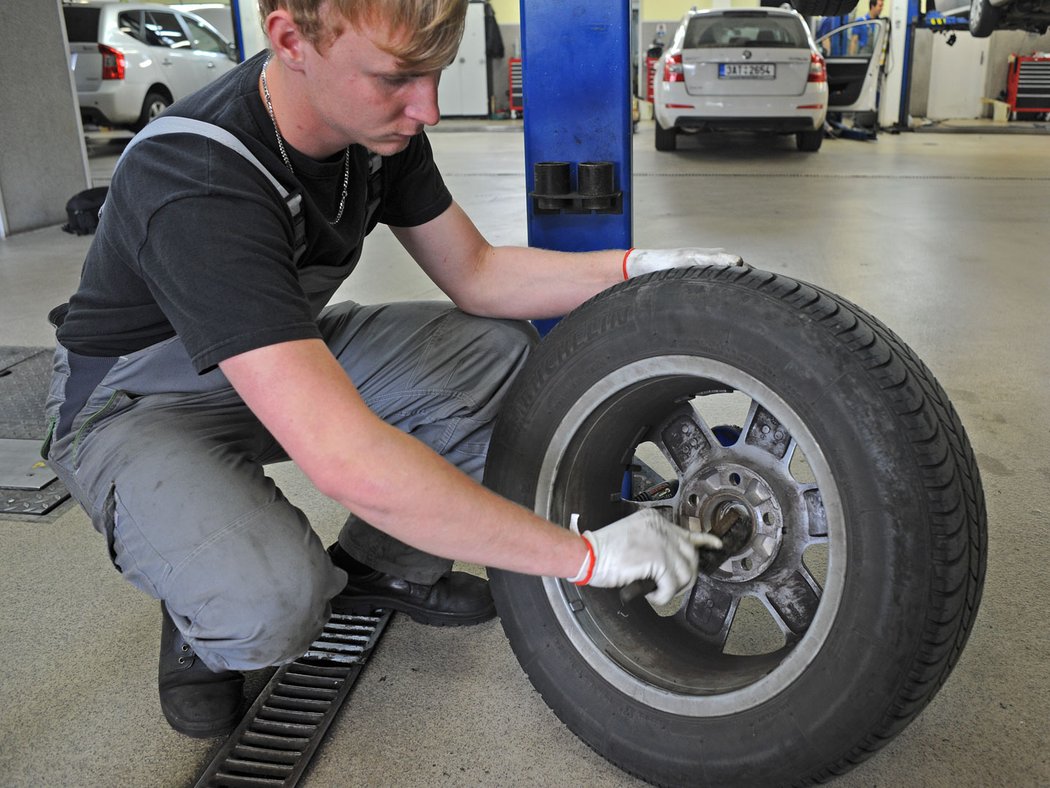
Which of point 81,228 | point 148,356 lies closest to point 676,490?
point 148,356

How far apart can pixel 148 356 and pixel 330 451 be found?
48 cm

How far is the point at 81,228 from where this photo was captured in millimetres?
5324

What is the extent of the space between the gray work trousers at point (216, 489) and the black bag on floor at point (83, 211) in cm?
429

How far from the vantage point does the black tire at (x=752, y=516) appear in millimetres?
1040

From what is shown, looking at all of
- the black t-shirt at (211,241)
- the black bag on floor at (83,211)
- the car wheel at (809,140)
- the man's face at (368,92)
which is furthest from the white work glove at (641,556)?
the car wheel at (809,140)

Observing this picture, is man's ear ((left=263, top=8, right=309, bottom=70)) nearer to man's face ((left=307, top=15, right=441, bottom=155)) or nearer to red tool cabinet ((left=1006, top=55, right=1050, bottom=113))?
man's face ((left=307, top=15, right=441, bottom=155))

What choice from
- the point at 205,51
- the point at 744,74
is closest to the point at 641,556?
the point at 744,74

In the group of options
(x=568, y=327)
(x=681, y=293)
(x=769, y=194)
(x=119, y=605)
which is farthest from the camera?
(x=769, y=194)

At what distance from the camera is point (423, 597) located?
5.33 feet

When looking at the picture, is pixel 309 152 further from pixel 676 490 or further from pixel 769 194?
pixel 769 194

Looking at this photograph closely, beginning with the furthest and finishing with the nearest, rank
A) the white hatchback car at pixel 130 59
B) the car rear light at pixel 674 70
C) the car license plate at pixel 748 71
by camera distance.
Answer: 1. the white hatchback car at pixel 130 59
2. the car rear light at pixel 674 70
3. the car license plate at pixel 748 71

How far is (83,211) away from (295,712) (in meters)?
4.69

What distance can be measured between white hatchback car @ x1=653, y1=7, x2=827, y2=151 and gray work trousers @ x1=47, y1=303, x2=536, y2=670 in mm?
6864

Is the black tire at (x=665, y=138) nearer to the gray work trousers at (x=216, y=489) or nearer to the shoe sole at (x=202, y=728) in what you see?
the gray work trousers at (x=216, y=489)
